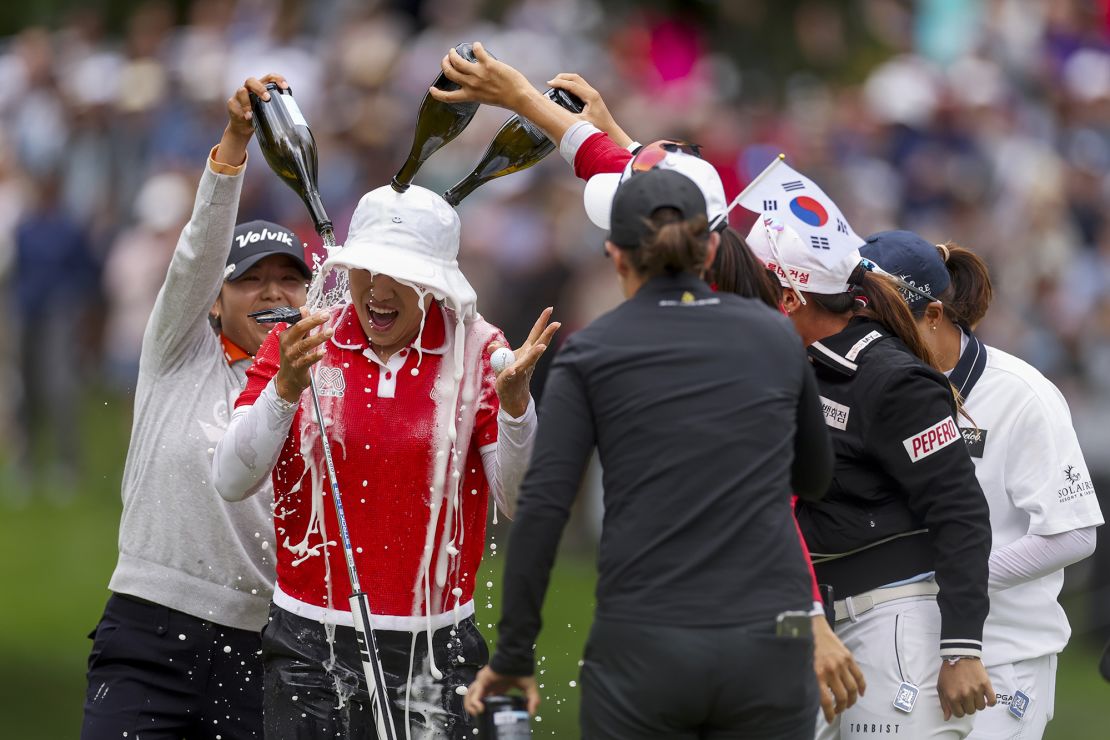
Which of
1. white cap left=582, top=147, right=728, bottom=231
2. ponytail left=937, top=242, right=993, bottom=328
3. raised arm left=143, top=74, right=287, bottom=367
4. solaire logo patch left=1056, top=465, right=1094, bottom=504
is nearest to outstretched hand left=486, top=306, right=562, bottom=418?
white cap left=582, top=147, right=728, bottom=231

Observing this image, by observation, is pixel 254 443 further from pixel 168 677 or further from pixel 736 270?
pixel 736 270

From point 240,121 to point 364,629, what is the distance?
1.45m

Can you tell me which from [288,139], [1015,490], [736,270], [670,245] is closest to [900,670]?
[1015,490]

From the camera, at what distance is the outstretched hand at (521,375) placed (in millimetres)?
4223

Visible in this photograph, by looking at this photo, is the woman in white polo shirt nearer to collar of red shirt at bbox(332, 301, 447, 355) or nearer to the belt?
the belt

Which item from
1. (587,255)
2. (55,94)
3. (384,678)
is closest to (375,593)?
(384,678)

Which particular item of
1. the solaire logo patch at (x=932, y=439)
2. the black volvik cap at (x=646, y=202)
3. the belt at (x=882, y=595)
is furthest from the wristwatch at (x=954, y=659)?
the black volvik cap at (x=646, y=202)

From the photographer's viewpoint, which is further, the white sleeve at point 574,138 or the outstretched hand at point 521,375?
the white sleeve at point 574,138

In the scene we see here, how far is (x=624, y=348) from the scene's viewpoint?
3693mm

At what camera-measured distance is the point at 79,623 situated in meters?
10.7

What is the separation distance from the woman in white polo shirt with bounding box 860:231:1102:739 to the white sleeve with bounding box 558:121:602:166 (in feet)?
3.18

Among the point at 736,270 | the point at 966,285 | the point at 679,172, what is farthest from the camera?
the point at 966,285

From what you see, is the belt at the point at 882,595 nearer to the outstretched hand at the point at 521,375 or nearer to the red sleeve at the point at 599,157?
the outstretched hand at the point at 521,375

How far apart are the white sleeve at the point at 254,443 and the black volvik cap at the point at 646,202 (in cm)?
103
